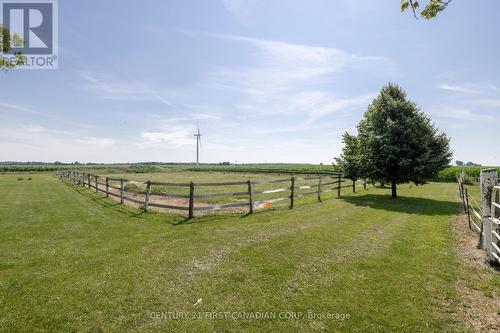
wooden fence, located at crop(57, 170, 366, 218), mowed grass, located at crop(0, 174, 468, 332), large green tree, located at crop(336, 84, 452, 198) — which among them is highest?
large green tree, located at crop(336, 84, 452, 198)

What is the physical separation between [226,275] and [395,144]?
18.3 m

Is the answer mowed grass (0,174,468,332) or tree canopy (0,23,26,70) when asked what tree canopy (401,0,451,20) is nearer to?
mowed grass (0,174,468,332)

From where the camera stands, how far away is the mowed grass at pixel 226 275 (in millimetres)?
4547

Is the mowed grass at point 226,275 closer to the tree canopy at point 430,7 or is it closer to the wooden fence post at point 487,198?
→ the wooden fence post at point 487,198

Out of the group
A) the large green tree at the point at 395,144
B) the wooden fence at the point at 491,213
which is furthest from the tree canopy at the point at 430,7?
the large green tree at the point at 395,144

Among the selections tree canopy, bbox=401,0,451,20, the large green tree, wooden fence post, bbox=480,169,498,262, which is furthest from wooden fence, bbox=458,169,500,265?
the large green tree

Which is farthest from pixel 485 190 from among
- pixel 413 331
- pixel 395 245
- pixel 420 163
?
pixel 420 163

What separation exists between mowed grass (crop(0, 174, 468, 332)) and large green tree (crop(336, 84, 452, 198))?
9.19 meters

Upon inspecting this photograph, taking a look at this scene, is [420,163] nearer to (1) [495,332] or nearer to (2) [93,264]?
(1) [495,332]

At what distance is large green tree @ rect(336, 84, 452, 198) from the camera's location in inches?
758

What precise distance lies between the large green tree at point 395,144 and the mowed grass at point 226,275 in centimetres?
919

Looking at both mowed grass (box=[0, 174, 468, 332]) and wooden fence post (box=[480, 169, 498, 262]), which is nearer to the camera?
mowed grass (box=[0, 174, 468, 332])

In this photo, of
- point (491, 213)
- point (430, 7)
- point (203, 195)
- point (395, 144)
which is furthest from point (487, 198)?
point (395, 144)

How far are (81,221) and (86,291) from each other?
7694mm
